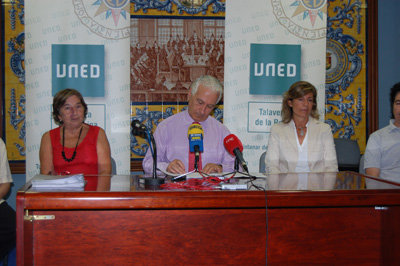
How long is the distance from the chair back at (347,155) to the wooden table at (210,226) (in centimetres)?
153

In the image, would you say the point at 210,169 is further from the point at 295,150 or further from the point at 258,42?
the point at 258,42

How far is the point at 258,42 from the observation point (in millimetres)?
3631

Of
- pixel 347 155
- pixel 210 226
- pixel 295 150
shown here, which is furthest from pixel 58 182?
pixel 347 155

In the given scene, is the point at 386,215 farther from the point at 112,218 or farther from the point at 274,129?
the point at 274,129

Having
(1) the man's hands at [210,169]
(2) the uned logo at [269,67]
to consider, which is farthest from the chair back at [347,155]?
(1) the man's hands at [210,169]

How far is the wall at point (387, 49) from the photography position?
165 inches

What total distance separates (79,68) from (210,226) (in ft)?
7.66

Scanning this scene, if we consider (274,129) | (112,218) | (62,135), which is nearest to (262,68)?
(274,129)

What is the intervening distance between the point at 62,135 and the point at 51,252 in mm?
1468

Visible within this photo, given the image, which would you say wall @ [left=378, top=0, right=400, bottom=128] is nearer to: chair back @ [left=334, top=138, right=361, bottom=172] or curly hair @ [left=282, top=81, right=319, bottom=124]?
chair back @ [left=334, top=138, right=361, bottom=172]

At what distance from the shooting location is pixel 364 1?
4.14 meters

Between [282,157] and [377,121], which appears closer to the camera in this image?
[282,157]

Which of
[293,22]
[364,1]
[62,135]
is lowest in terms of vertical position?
[62,135]

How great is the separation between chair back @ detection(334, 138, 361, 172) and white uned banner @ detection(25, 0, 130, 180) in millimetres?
1800
